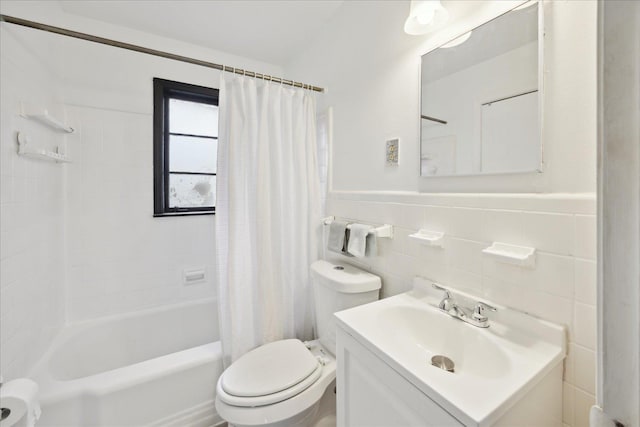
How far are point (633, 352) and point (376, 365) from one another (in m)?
0.61

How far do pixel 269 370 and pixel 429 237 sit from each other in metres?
0.92

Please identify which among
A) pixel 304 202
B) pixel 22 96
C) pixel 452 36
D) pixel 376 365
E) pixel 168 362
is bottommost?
pixel 168 362

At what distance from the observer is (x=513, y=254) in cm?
82

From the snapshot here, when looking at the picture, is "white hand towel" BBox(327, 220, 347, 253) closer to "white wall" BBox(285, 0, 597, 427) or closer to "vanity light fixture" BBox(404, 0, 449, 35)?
"white wall" BBox(285, 0, 597, 427)

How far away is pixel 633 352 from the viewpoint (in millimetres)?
272

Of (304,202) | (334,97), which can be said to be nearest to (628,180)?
(304,202)

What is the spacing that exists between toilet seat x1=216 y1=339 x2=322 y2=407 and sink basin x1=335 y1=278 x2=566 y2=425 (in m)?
0.44

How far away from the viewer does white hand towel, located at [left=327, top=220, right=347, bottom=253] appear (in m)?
1.49

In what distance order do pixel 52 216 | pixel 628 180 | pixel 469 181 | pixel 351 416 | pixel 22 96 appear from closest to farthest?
1. pixel 628 180
2. pixel 351 416
3. pixel 469 181
4. pixel 22 96
5. pixel 52 216

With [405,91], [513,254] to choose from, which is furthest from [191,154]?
[513,254]

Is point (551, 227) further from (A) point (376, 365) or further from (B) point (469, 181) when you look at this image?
(A) point (376, 365)

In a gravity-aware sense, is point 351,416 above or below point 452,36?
below

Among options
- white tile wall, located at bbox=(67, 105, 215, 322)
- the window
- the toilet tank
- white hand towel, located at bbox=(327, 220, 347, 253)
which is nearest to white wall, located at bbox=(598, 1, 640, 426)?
the toilet tank

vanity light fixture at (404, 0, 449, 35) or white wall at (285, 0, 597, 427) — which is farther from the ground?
vanity light fixture at (404, 0, 449, 35)
